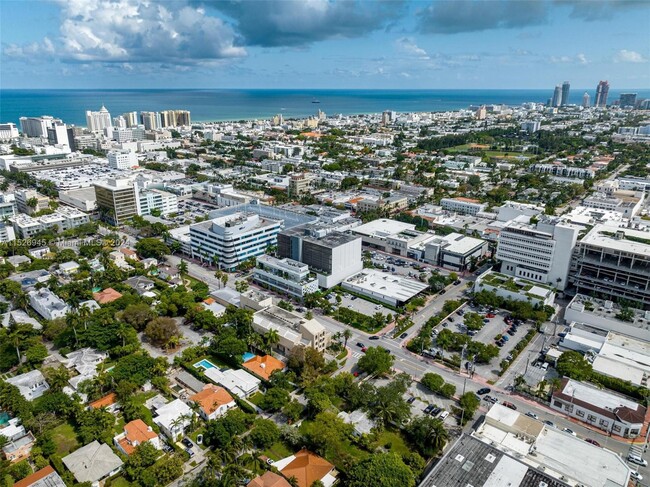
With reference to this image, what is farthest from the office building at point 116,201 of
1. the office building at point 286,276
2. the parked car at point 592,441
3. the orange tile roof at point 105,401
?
the parked car at point 592,441

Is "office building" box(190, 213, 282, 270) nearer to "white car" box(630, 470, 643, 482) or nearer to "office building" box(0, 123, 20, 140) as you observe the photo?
"white car" box(630, 470, 643, 482)

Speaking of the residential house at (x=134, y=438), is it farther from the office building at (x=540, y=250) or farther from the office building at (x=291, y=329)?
the office building at (x=540, y=250)

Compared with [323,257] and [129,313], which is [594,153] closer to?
[323,257]

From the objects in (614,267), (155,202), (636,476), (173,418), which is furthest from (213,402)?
(155,202)

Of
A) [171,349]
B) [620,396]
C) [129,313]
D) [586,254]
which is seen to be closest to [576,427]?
[620,396]

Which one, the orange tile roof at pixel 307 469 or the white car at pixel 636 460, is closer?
the orange tile roof at pixel 307 469

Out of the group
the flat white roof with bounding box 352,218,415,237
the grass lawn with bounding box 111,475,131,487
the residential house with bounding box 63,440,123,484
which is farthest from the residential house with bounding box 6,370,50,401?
the flat white roof with bounding box 352,218,415,237
